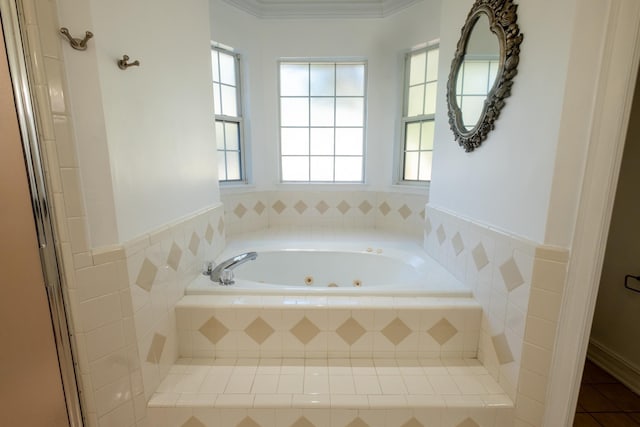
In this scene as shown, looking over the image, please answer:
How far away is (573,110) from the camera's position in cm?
95

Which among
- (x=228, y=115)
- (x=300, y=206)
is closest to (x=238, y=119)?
(x=228, y=115)

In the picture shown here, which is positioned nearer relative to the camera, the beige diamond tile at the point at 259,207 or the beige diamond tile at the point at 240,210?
the beige diamond tile at the point at 240,210

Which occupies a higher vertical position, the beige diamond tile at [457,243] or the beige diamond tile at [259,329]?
the beige diamond tile at [457,243]

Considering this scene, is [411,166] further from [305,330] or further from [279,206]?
[305,330]

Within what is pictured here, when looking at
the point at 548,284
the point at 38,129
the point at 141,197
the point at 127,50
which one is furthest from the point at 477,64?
the point at 38,129

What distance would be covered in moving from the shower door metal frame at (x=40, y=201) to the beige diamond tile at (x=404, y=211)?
2.47 metres

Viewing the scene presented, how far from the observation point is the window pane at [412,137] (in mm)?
2621

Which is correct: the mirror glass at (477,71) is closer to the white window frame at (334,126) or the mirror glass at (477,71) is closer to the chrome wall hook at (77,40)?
the white window frame at (334,126)

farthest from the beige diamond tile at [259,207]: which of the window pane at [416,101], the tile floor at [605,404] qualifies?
the tile floor at [605,404]

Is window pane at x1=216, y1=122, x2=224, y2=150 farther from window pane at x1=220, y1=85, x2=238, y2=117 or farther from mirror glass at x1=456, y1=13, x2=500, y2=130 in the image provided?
mirror glass at x1=456, y1=13, x2=500, y2=130

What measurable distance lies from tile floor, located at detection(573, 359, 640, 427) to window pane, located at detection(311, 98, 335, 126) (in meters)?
2.67

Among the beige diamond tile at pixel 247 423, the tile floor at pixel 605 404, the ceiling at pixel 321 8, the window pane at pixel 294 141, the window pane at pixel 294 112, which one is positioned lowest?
the tile floor at pixel 605 404

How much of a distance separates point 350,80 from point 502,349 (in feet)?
8.08

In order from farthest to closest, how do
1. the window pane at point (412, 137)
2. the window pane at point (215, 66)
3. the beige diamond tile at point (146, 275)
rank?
the window pane at point (412, 137), the window pane at point (215, 66), the beige diamond tile at point (146, 275)
